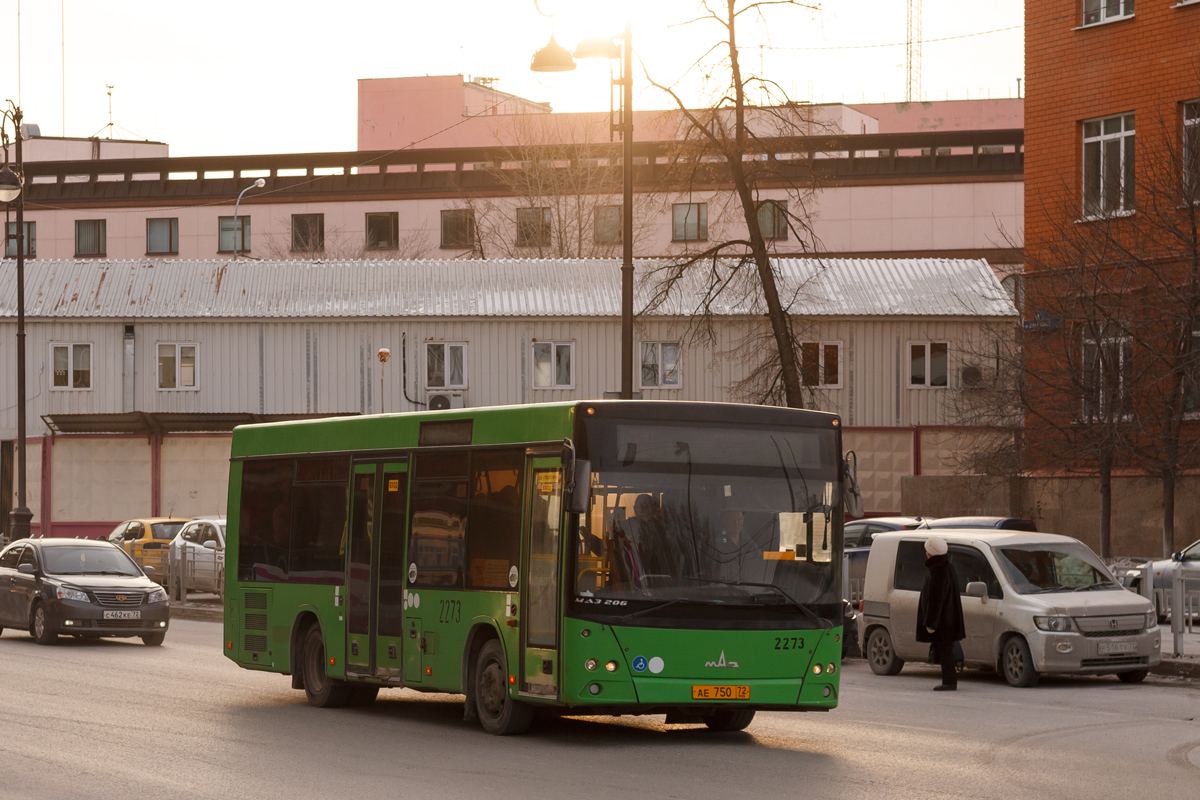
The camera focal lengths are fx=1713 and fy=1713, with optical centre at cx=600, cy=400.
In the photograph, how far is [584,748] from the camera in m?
12.6

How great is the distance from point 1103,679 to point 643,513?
8.94 metres

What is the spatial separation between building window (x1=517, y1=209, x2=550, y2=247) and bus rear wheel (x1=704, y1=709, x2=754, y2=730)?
52.2m

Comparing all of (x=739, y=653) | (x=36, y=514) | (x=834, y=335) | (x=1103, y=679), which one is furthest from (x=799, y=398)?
(x=36, y=514)

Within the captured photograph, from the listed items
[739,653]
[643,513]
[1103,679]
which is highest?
[643,513]

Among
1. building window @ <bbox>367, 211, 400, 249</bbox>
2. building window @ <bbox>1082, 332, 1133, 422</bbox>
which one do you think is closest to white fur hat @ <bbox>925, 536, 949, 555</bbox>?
building window @ <bbox>1082, 332, 1133, 422</bbox>

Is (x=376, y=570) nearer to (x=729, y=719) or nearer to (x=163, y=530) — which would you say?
(x=729, y=719)

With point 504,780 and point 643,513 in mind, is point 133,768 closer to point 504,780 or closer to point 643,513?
point 504,780

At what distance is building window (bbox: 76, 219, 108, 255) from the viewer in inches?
2921

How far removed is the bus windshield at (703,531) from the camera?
12695 millimetres

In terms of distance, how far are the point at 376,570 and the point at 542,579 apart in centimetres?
284

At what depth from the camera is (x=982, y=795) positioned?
33.8ft

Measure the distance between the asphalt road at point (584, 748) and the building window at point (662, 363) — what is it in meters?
30.4

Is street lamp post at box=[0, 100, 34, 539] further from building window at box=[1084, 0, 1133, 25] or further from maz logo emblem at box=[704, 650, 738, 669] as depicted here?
maz logo emblem at box=[704, 650, 738, 669]

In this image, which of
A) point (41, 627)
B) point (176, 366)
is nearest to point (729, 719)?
point (41, 627)
